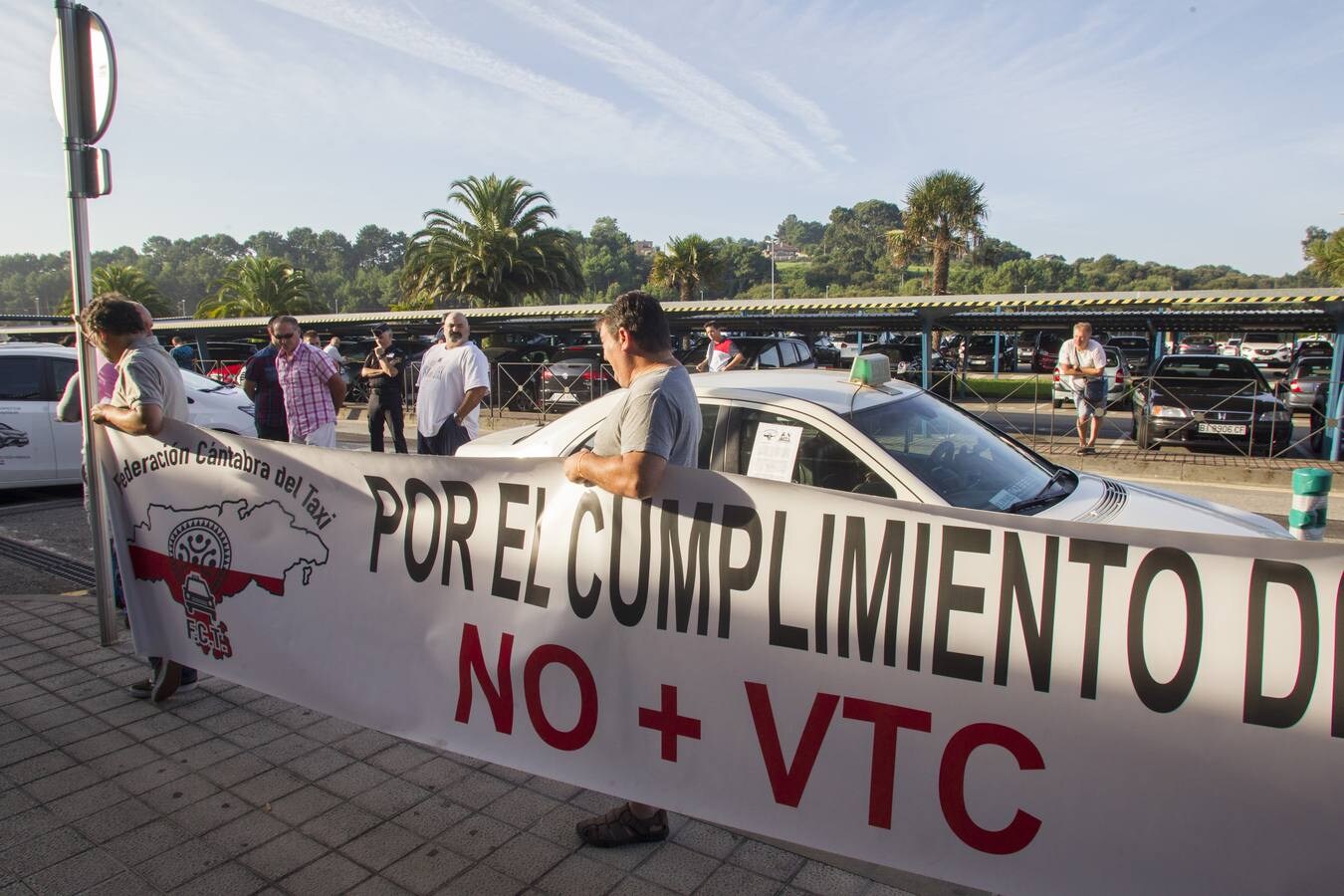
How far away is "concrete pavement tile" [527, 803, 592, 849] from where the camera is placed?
303 centimetres

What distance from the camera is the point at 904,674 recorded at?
227 cm

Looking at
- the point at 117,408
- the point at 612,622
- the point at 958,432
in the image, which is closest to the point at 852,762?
the point at 612,622

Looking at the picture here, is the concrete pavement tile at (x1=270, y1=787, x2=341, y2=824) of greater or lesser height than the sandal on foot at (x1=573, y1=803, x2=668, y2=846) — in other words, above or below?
below

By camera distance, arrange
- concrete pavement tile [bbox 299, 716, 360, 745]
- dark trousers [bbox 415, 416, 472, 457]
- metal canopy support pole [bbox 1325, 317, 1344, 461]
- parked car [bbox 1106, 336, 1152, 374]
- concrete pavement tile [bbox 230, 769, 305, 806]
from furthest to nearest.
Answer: parked car [bbox 1106, 336, 1152, 374] < metal canopy support pole [bbox 1325, 317, 1344, 461] < dark trousers [bbox 415, 416, 472, 457] < concrete pavement tile [bbox 299, 716, 360, 745] < concrete pavement tile [bbox 230, 769, 305, 806]

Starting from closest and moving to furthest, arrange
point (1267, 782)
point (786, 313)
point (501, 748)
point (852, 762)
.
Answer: point (1267, 782)
point (852, 762)
point (501, 748)
point (786, 313)

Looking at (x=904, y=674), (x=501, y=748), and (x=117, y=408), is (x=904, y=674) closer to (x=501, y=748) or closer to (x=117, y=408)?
(x=501, y=748)

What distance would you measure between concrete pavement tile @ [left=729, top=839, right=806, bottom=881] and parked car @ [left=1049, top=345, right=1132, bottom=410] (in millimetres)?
11473

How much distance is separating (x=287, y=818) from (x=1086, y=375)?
39.5 feet

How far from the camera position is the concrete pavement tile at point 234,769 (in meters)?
3.46

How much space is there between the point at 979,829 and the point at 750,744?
→ 642 millimetres

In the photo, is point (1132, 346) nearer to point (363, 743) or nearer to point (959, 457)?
point (959, 457)

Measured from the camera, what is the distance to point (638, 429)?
2729 mm

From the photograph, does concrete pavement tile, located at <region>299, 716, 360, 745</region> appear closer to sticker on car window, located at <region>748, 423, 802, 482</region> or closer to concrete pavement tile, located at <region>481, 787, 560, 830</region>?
concrete pavement tile, located at <region>481, 787, 560, 830</region>

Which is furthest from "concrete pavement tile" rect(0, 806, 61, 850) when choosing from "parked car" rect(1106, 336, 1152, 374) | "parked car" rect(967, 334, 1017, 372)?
"parked car" rect(967, 334, 1017, 372)
